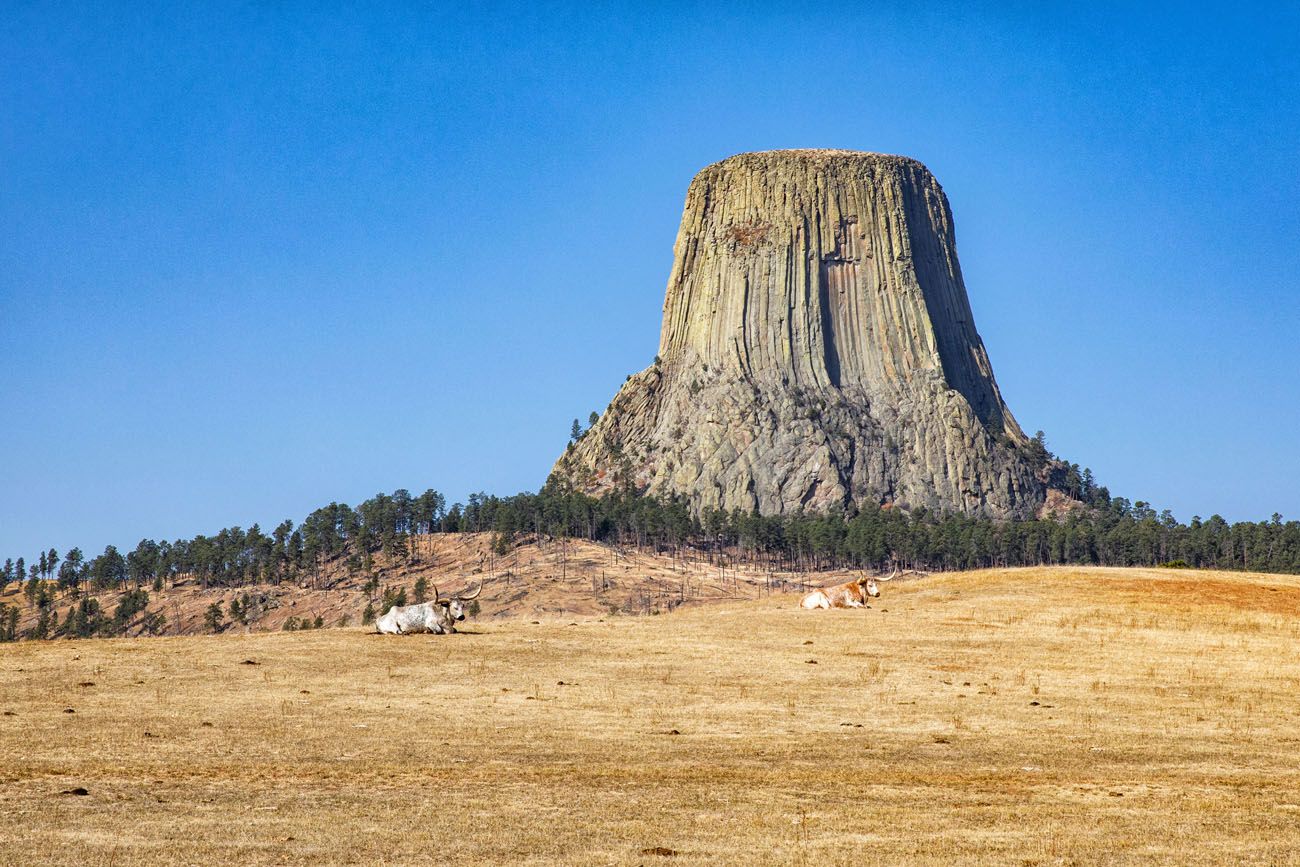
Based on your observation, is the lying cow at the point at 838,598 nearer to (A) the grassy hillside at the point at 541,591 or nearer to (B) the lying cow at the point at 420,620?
(B) the lying cow at the point at 420,620

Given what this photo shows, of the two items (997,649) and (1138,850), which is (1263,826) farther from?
(997,649)

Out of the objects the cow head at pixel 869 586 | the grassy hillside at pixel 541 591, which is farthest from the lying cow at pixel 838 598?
the grassy hillside at pixel 541 591

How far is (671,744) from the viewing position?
2923 centimetres

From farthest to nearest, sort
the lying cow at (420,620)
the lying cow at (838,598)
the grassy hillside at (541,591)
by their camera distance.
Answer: the grassy hillside at (541,591), the lying cow at (838,598), the lying cow at (420,620)

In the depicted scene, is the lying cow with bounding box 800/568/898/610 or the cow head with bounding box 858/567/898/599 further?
the cow head with bounding box 858/567/898/599

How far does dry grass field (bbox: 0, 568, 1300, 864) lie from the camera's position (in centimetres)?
2045

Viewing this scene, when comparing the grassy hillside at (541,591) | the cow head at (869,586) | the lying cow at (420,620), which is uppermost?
the cow head at (869,586)

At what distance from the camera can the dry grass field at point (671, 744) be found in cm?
2045

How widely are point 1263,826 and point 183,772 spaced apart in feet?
57.1

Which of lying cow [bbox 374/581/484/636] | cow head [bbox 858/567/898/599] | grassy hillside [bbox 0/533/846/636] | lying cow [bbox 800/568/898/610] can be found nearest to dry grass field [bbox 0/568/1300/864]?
lying cow [bbox 374/581/484/636]

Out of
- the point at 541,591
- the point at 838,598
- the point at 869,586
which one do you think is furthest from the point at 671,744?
the point at 541,591

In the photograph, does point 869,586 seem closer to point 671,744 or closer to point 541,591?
point 671,744

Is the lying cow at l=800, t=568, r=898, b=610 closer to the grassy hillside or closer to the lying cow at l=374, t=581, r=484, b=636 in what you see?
the lying cow at l=374, t=581, r=484, b=636

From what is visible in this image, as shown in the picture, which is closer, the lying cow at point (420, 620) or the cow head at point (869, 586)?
the lying cow at point (420, 620)
